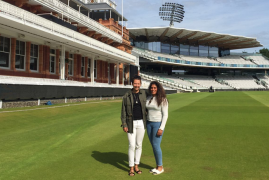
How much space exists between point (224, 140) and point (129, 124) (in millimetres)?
4198

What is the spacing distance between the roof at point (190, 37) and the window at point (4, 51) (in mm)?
47335

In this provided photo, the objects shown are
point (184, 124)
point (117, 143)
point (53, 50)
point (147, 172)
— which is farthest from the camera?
point (53, 50)

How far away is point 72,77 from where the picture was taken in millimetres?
30562

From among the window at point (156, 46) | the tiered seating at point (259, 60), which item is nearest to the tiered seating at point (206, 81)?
the window at point (156, 46)

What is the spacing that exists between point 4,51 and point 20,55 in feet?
6.09

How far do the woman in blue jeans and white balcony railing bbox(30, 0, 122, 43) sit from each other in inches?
898

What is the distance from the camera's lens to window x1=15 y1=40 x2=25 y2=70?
21491 mm

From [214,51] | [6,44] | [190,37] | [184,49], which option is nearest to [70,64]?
[6,44]

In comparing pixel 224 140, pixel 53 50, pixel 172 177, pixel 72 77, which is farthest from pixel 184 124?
pixel 72 77

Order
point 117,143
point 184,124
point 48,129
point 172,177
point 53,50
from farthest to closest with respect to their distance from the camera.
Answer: point 53,50 → point 184,124 → point 48,129 → point 117,143 → point 172,177

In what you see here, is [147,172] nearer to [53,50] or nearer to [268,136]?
[268,136]

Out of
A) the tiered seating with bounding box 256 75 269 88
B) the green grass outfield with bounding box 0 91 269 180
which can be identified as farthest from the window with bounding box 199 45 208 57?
the green grass outfield with bounding box 0 91 269 180

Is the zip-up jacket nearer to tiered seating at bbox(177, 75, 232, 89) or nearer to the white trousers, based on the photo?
the white trousers

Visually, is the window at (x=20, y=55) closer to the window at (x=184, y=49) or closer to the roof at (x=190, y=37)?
the roof at (x=190, y=37)
